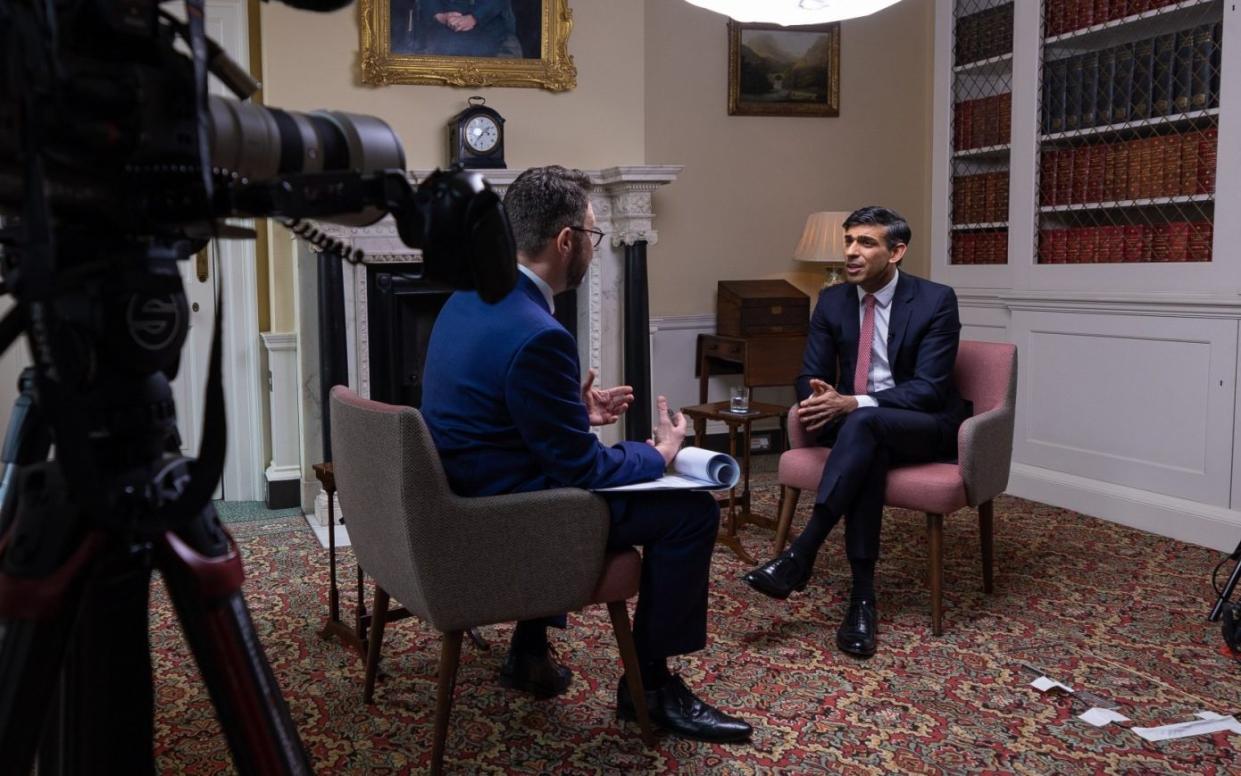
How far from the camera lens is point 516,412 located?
203 centimetres

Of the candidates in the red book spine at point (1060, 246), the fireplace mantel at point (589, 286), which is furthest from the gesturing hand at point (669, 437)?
the red book spine at point (1060, 246)


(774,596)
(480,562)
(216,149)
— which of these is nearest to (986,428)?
(774,596)

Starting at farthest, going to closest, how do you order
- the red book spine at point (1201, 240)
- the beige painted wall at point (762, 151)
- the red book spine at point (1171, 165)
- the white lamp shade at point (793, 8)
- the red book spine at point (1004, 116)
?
1. the beige painted wall at point (762, 151)
2. the red book spine at point (1004, 116)
3. the red book spine at point (1171, 165)
4. the red book spine at point (1201, 240)
5. the white lamp shade at point (793, 8)

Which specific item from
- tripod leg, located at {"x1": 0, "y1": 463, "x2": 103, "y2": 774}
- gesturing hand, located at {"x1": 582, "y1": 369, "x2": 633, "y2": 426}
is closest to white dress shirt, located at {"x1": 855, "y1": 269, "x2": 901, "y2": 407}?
gesturing hand, located at {"x1": 582, "y1": 369, "x2": 633, "y2": 426}

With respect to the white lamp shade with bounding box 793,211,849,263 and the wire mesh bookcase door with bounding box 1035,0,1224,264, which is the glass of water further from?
the wire mesh bookcase door with bounding box 1035,0,1224,264

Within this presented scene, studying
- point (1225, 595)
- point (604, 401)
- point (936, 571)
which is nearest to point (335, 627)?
point (604, 401)

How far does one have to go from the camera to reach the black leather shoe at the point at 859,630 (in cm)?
278

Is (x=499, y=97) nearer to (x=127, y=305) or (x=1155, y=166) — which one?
(x=1155, y=166)

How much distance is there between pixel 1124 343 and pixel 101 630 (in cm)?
412

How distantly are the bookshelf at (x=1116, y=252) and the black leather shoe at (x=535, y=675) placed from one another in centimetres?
261

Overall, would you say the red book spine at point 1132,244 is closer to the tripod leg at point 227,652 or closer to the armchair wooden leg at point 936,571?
the armchair wooden leg at point 936,571

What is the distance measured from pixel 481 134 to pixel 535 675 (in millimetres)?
2587

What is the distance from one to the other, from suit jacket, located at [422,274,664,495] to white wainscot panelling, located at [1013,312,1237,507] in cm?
265

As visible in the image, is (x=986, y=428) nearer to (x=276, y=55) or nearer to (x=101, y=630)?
(x=101, y=630)
